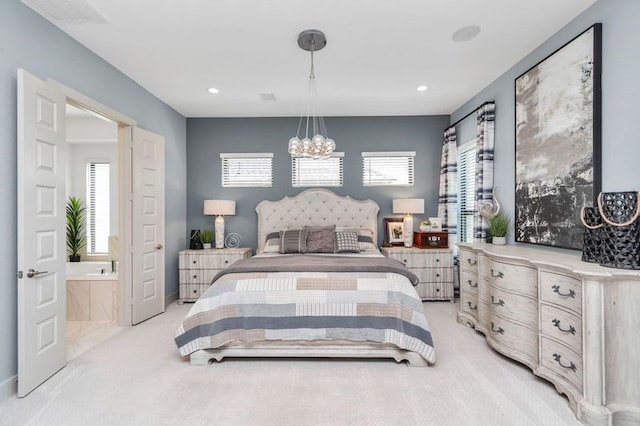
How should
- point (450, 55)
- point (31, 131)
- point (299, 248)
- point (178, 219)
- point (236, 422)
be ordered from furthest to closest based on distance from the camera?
point (178, 219) → point (299, 248) → point (450, 55) → point (31, 131) → point (236, 422)

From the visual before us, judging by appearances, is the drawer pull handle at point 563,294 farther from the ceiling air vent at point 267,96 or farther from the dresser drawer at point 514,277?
the ceiling air vent at point 267,96

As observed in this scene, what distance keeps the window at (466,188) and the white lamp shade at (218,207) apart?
3.50 m

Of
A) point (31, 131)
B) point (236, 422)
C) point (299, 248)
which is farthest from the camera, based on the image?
point (299, 248)

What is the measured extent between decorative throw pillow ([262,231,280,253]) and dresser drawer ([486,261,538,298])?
8.84 feet

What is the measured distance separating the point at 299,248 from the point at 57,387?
107 inches

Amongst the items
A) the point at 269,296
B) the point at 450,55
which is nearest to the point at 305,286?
the point at 269,296

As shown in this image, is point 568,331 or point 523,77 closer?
point 568,331

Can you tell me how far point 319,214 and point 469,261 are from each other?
238 cm

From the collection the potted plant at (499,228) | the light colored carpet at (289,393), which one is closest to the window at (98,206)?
the light colored carpet at (289,393)

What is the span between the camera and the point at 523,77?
10.6 feet

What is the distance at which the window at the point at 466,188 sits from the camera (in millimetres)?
4555

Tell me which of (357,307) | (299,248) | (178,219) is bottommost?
(357,307)

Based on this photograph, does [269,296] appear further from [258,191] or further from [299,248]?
[258,191]

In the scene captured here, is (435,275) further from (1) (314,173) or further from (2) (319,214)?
(1) (314,173)
